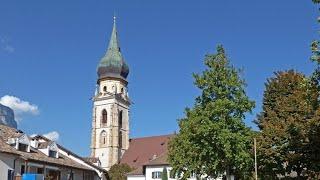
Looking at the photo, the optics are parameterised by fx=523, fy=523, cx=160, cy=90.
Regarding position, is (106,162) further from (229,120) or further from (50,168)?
(229,120)

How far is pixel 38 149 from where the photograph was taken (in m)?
54.1

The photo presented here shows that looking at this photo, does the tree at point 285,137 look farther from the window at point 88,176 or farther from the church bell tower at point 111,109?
the church bell tower at point 111,109

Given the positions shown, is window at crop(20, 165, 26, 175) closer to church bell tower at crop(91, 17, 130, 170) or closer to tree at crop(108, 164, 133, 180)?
tree at crop(108, 164, 133, 180)

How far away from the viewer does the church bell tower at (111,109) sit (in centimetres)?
11881

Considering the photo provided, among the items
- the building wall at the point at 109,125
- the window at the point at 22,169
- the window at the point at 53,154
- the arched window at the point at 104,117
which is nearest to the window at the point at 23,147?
the window at the point at 22,169

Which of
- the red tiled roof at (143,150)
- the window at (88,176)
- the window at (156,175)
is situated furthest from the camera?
the red tiled roof at (143,150)

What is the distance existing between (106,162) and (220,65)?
75.0 meters

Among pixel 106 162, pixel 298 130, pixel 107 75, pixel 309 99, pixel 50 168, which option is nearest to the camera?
pixel 309 99

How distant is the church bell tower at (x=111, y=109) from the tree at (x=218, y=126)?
73.4m

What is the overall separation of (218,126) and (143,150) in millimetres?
72613

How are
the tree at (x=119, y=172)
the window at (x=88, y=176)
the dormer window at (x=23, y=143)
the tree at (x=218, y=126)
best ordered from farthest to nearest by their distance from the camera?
the tree at (x=119, y=172) < the window at (x=88, y=176) < the dormer window at (x=23, y=143) < the tree at (x=218, y=126)

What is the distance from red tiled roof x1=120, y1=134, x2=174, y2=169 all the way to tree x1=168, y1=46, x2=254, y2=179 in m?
62.8

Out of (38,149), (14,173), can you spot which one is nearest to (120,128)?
(38,149)

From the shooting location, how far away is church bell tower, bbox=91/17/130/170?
390 ft
